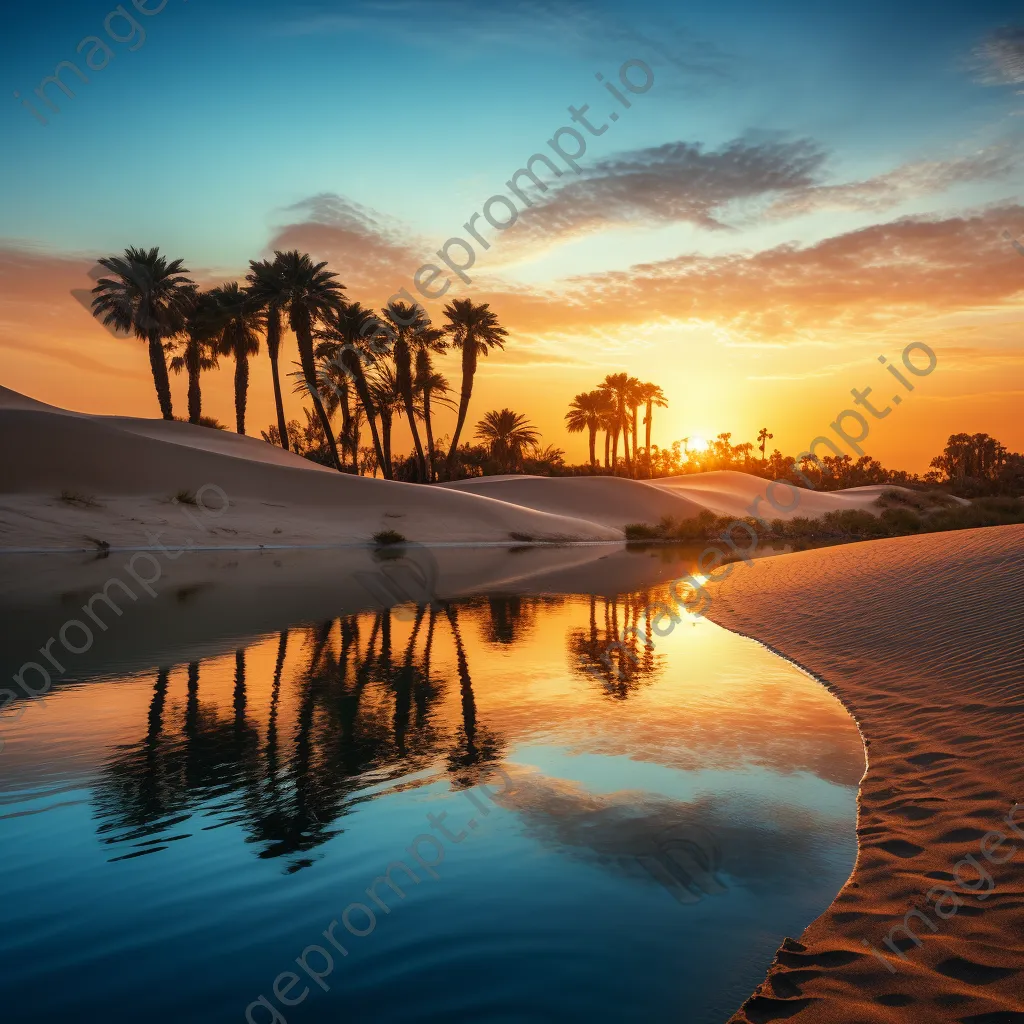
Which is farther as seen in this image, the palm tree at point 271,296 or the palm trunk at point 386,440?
the palm trunk at point 386,440

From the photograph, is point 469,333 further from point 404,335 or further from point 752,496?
point 752,496

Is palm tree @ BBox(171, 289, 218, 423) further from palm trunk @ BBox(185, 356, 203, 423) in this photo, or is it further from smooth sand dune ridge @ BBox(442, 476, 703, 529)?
smooth sand dune ridge @ BBox(442, 476, 703, 529)

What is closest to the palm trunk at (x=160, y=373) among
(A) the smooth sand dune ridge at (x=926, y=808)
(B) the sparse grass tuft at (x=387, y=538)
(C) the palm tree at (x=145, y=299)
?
(C) the palm tree at (x=145, y=299)

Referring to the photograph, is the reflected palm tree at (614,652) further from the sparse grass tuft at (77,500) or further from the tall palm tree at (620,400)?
the tall palm tree at (620,400)

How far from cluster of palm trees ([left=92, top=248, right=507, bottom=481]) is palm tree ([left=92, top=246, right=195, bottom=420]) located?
69mm

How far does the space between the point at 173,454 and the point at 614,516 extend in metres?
35.4

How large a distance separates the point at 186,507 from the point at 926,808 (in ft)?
128

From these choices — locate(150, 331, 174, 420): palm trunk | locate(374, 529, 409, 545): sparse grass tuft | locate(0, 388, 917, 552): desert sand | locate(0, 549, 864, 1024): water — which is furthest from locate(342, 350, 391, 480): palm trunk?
locate(0, 549, 864, 1024): water

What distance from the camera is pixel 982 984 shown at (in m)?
3.60

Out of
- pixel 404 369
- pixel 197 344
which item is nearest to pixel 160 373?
pixel 197 344

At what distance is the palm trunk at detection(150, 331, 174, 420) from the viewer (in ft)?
178

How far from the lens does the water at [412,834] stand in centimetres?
379

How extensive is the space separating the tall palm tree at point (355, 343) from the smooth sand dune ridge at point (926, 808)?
5194cm

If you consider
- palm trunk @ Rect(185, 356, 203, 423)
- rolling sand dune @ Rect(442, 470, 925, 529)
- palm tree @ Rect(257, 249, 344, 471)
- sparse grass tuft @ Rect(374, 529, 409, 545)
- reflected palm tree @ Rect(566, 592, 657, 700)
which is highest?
palm tree @ Rect(257, 249, 344, 471)
